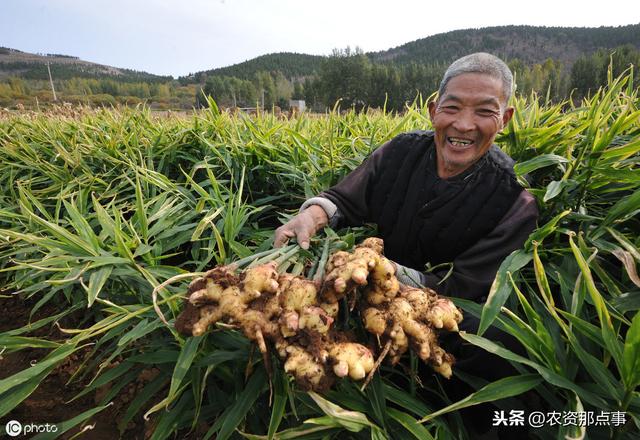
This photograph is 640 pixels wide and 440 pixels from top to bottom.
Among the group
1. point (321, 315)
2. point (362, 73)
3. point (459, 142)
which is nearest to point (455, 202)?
point (459, 142)

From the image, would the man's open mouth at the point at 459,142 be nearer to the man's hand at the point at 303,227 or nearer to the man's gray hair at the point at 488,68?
the man's gray hair at the point at 488,68

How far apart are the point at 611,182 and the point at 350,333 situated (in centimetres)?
105

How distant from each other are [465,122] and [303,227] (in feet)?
2.24

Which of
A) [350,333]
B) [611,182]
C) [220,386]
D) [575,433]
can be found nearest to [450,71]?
[611,182]

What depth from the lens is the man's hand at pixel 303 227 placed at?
116cm

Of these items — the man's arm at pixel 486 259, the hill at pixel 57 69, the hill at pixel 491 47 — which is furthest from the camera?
the hill at pixel 491 47

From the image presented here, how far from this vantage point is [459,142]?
1.26 metres

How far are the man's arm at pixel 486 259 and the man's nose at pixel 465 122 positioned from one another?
32 cm

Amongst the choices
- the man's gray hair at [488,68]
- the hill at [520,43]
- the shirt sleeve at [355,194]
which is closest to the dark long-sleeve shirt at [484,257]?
the man's gray hair at [488,68]

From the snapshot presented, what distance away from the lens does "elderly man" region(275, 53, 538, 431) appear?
1112 mm

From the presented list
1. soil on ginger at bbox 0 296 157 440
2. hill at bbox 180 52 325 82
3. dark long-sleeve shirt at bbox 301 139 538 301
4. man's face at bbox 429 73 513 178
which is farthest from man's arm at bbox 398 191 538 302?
hill at bbox 180 52 325 82

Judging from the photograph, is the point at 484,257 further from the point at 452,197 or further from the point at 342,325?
the point at 342,325

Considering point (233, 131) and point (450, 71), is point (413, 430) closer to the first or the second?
point (450, 71)

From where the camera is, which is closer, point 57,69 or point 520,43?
point 57,69
